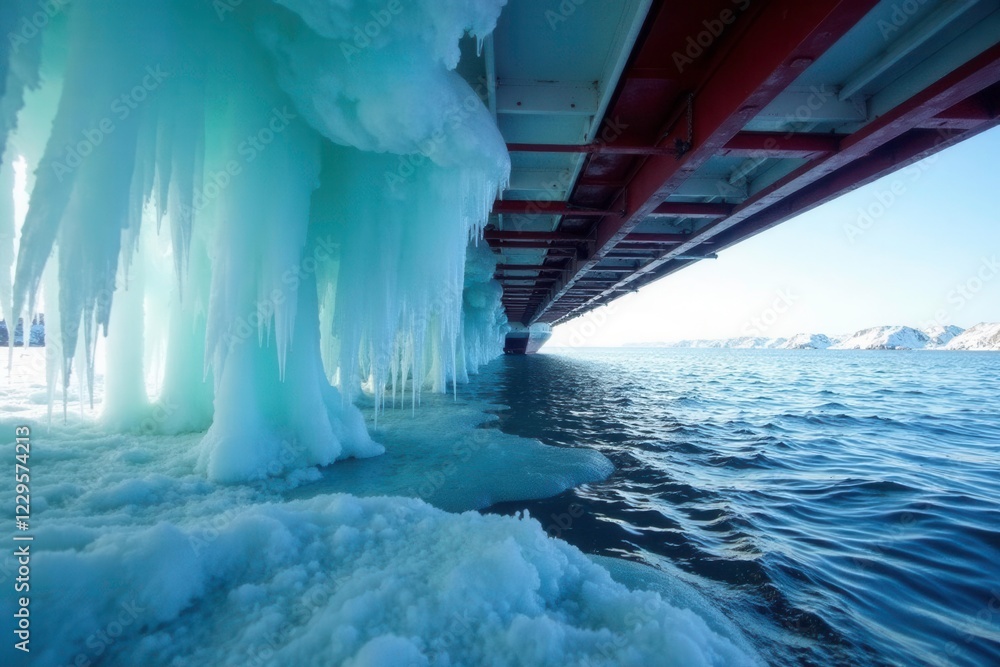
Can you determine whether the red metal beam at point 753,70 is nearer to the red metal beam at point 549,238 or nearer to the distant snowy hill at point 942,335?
the red metal beam at point 549,238

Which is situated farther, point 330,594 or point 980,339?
point 980,339

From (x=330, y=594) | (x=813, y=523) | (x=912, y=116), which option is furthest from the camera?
(x=912, y=116)

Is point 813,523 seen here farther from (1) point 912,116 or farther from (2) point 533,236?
(2) point 533,236

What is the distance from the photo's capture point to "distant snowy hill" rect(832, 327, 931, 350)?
15600 cm

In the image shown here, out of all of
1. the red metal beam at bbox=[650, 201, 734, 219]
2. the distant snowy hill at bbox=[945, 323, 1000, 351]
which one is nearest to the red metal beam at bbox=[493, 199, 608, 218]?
the red metal beam at bbox=[650, 201, 734, 219]

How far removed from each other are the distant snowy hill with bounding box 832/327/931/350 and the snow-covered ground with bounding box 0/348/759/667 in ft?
669

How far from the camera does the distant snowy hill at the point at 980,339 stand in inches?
4723

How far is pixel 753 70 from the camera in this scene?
431 cm

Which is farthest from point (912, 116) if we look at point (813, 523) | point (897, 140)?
point (813, 523)

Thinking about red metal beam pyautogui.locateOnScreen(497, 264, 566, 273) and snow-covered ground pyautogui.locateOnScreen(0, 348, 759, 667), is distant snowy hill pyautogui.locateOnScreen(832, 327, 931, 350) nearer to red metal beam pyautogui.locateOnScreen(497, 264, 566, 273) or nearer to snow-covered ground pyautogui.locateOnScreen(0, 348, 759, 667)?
red metal beam pyautogui.locateOnScreen(497, 264, 566, 273)

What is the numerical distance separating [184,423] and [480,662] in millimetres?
6571

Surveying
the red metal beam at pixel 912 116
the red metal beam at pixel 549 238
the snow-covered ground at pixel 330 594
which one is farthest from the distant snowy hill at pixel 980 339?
the snow-covered ground at pixel 330 594

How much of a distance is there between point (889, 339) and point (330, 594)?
218132 millimetres

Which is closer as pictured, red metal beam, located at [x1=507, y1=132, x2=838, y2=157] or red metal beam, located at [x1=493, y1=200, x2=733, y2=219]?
red metal beam, located at [x1=507, y1=132, x2=838, y2=157]
